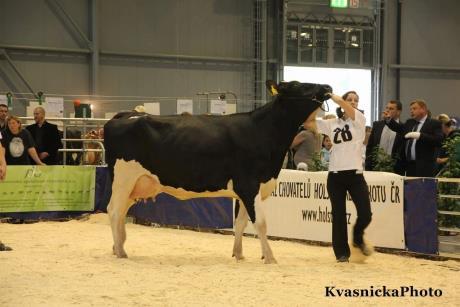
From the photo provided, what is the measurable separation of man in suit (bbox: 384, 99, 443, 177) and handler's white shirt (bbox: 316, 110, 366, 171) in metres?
1.97

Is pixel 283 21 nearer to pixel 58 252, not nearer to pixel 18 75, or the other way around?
pixel 18 75

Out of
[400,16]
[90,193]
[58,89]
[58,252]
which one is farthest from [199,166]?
[400,16]

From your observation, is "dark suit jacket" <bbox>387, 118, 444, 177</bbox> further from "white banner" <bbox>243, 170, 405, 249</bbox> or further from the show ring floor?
the show ring floor

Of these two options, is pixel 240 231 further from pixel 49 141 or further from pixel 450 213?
pixel 49 141

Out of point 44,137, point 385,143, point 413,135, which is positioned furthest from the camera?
point 44,137

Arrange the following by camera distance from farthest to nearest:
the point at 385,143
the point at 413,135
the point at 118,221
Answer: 1. the point at 385,143
2. the point at 413,135
3. the point at 118,221

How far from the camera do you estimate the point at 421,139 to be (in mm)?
10516

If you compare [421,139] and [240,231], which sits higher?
[421,139]

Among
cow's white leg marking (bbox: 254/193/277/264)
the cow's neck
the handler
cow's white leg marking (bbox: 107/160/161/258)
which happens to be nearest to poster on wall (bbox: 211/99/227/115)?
cow's white leg marking (bbox: 107/160/161/258)

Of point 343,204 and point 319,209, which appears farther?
point 319,209

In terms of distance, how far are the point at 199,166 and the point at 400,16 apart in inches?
929

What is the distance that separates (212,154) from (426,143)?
347 cm

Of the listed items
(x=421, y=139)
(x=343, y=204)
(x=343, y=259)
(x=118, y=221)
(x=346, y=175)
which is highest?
(x=421, y=139)

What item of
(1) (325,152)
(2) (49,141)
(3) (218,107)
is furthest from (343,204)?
(3) (218,107)
